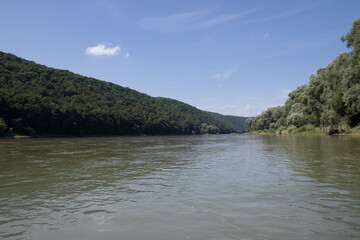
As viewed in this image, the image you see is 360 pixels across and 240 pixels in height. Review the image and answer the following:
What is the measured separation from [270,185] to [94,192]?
6742 millimetres

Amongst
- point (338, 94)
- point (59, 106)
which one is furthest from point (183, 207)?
point (59, 106)

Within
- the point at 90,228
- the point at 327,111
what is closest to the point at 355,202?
the point at 90,228

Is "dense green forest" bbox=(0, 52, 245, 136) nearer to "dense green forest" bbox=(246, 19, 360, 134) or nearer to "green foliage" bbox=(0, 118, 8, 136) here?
"green foliage" bbox=(0, 118, 8, 136)

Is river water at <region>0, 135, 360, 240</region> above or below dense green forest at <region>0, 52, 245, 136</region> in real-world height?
below

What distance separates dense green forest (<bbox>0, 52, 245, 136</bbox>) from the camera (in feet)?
285

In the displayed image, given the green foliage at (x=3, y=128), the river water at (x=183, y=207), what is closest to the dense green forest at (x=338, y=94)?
the river water at (x=183, y=207)

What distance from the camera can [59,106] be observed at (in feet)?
342

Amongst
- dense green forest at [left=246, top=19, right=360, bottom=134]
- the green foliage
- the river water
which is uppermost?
dense green forest at [left=246, top=19, right=360, bottom=134]

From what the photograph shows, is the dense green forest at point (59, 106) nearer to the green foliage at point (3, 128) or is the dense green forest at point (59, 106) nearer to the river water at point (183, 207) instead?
the green foliage at point (3, 128)

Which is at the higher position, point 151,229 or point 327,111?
point 327,111

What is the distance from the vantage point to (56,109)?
9962cm

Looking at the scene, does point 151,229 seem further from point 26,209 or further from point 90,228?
point 26,209

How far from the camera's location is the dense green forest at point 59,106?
86875 millimetres

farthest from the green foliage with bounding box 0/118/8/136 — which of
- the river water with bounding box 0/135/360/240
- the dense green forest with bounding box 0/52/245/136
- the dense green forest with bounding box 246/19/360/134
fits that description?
the dense green forest with bounding box 246/19/360/134
